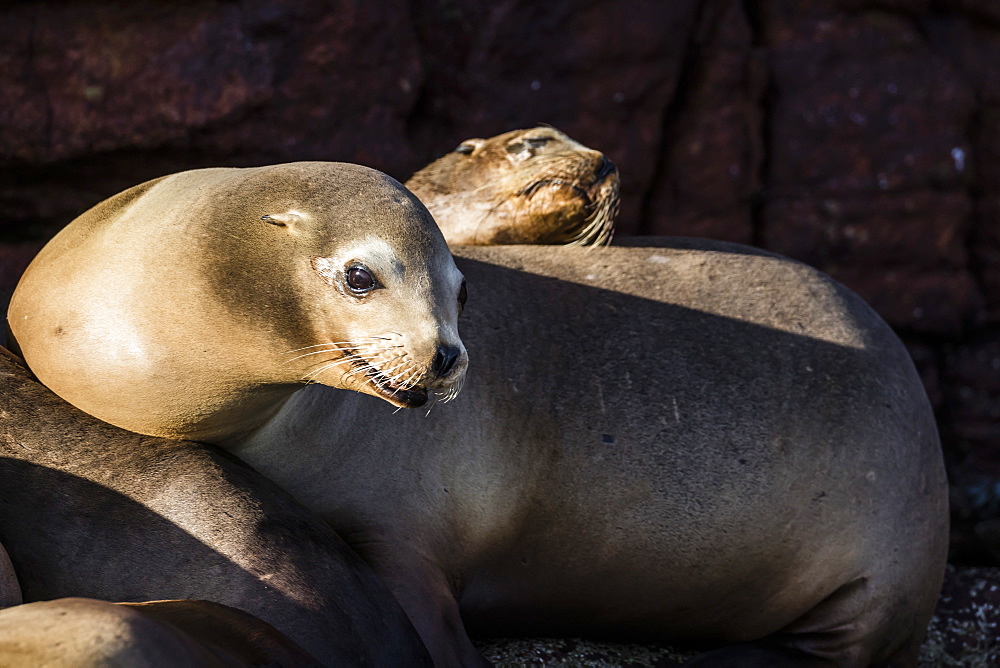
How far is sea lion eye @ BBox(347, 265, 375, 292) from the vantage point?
2098 mm

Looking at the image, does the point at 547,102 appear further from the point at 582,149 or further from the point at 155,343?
the point at 155,343

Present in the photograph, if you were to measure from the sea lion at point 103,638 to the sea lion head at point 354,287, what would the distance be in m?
0.56

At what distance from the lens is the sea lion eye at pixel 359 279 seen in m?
2.10

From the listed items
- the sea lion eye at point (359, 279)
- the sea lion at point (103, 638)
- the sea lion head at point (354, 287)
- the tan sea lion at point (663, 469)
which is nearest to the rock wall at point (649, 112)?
the tan sea lion at point (663, 469)

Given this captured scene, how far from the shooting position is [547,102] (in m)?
4.64

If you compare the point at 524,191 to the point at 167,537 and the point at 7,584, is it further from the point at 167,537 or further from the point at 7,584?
the point at 7,584

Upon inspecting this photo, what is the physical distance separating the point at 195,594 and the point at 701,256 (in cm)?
181

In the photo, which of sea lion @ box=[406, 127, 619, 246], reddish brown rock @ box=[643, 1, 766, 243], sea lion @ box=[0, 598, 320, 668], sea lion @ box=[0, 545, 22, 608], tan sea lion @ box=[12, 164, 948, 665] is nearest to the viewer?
sea lion @ box=[0, 598, 320, 668]

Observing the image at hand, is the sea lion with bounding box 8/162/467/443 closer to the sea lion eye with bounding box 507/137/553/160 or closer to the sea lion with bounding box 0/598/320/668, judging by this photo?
the sea lion with bounding box 0/598/320/668

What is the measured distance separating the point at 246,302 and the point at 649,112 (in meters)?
2.95

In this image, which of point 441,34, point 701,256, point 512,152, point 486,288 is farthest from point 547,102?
point 486,288

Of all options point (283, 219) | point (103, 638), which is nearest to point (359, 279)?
point (283, 219)

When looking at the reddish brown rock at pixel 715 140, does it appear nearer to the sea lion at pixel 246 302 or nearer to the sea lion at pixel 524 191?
the sea lion at pixel 524 191

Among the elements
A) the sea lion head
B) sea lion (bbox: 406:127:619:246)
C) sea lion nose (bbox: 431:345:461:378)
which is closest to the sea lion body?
sea lion (bbox: 406:127:619:246)
